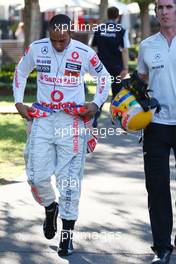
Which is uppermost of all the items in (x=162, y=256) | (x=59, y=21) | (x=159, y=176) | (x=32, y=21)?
(x=59, y=21)

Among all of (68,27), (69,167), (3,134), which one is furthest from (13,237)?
(3,134)

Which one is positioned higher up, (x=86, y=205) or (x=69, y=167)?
(x=69, y=167)

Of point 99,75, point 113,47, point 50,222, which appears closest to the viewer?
point 99,75

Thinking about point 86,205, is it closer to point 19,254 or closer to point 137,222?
point 137,222

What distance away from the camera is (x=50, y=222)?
6.27 meters

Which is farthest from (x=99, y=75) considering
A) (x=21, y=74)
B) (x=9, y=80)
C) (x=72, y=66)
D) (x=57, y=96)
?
(x=9, y=80)

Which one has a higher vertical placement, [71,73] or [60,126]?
[71,73]

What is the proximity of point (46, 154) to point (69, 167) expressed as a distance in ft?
0.68

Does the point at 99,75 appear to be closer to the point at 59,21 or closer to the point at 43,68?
the point at 43,68

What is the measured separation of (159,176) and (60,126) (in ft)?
2.95

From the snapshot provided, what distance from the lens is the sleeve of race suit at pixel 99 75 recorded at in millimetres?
6078

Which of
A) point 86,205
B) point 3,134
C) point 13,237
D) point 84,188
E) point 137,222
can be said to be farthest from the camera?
point 3,134

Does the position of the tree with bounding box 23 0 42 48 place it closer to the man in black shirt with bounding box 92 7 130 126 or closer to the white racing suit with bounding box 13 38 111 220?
the man in black shirt with bounding box 92 7 130 126

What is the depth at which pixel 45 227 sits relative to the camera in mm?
6293
